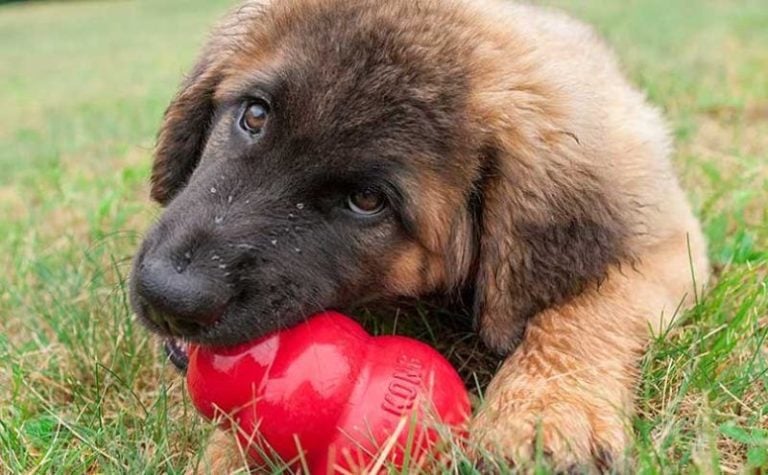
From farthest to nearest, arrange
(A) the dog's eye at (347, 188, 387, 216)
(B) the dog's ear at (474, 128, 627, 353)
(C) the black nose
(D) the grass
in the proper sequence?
(B) the dog's ear at (474, 128, 627, 353), (A) the dog's eye at (347, 188, 387, 216), (D) the grass, (C) the black nose

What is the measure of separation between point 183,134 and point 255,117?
66 cm

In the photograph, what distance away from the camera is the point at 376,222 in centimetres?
246

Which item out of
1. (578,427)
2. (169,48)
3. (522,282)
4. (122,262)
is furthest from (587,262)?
(169,48)

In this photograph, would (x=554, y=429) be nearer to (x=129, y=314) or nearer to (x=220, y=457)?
(x=220, y=457)

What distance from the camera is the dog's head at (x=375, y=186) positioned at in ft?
7.52

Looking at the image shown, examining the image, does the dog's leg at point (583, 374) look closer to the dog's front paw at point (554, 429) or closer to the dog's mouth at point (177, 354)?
the dog's front paw at point (554, 429)

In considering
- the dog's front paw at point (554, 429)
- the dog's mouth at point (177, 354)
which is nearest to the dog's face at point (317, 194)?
the dog's mouth at point (177, 354)

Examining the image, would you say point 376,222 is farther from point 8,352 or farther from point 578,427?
point 8,352

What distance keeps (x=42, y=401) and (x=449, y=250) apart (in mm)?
1344

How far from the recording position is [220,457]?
7.45 feet

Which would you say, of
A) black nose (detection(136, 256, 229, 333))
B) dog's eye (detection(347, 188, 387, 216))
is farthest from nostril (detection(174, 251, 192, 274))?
dog's eye (detection(347, 188, 387, 216))

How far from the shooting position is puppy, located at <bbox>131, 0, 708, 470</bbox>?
2.23 meters

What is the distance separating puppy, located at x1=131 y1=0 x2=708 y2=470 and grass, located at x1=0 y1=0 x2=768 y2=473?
158 millimetres

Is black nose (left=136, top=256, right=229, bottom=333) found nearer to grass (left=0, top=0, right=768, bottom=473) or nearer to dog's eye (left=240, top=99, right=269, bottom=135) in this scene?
grass (left=0, top=0, right=768, bottom=473)
